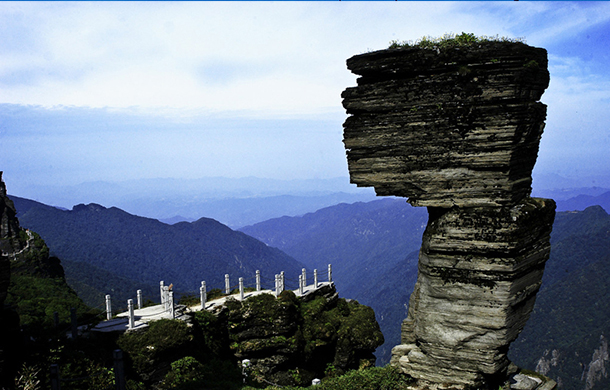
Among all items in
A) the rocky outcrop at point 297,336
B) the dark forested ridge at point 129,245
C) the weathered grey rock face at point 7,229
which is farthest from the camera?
the dark forested ridge at point 129,245

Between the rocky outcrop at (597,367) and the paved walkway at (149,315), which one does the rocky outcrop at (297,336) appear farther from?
the rocky outcrop at (597,367)

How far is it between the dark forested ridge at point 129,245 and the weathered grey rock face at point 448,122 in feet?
150

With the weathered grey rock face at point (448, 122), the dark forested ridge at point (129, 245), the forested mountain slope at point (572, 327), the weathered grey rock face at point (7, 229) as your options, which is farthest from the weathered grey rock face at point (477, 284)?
the forested mountain slope at point (572, 327)

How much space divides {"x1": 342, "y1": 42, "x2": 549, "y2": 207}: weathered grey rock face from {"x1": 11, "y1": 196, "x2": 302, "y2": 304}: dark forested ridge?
1800 inches

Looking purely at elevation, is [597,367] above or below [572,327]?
below

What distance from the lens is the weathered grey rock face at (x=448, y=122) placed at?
34.1 feet

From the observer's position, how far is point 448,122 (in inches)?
429

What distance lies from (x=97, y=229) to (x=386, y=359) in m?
84.2

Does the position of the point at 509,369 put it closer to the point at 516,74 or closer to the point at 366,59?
the point at 516,74

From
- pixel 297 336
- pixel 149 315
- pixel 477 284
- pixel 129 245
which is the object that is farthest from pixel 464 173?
pixel 129 245

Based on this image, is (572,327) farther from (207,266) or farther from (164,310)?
(164,310)

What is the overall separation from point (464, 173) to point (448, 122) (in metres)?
1.36

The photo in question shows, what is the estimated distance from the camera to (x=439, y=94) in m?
10.9

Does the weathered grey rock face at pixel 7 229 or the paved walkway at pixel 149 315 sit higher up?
the weathered grey rock face at pixel 7 229
